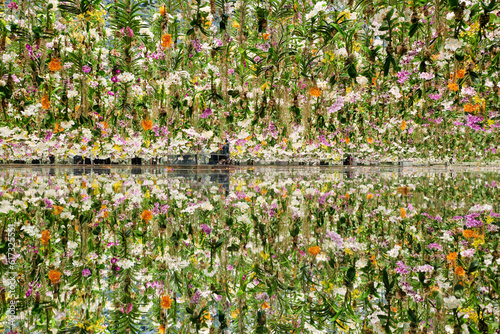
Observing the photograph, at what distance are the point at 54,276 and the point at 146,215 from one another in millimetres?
1171

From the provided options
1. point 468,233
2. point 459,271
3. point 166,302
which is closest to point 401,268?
point 459,271

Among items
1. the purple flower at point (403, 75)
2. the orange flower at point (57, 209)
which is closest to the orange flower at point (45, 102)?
the orange flower at point (57, 209)

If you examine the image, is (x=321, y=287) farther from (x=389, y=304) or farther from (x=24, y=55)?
(x=24, y=55)

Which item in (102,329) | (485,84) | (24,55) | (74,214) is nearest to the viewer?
(102,329)

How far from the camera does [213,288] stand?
1206mm

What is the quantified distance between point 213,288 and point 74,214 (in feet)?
5.82

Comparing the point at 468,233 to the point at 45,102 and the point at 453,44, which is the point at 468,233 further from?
the point at 45,102

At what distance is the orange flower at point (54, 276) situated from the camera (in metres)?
1.25

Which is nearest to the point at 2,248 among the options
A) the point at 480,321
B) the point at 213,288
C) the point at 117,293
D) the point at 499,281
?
the point at 117,293

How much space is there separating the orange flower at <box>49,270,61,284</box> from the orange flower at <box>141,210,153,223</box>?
994 millimetres

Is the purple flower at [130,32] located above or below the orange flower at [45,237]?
above

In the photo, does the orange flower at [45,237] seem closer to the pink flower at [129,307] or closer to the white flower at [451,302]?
the pink flower at [129,307]

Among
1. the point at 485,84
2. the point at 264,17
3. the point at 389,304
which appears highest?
the point at 264,17

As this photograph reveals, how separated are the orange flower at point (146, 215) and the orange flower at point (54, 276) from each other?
0.99 meters
